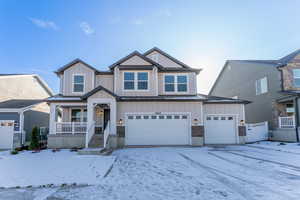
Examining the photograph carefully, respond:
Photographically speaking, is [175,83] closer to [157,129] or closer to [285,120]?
[157,129]

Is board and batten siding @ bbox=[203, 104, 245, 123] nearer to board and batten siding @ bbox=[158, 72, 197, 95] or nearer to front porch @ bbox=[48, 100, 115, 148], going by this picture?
board and batten siding @ bbox=[158, 72, 197, 95]

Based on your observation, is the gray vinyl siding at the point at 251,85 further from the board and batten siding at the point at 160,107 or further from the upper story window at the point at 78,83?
the upper story window at the point at 78,83

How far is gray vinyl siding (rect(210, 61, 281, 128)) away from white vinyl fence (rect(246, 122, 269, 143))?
1.20m

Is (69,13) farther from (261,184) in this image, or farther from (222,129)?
(261,184)

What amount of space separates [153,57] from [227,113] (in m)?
7.74

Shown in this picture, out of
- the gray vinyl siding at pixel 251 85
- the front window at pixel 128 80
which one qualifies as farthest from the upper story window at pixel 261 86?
the front window at pixel 128 80

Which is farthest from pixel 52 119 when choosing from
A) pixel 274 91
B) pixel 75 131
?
pixel 274 91

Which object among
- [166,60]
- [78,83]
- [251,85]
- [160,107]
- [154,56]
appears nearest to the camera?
[160,107]

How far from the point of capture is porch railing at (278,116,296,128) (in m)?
12.5

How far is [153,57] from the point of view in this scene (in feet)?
47.0

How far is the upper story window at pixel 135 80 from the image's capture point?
40.3 ft

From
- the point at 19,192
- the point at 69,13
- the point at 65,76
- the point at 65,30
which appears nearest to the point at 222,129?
the point at 19,192

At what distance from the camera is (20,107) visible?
1203 centimetres

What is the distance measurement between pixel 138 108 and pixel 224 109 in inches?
261
